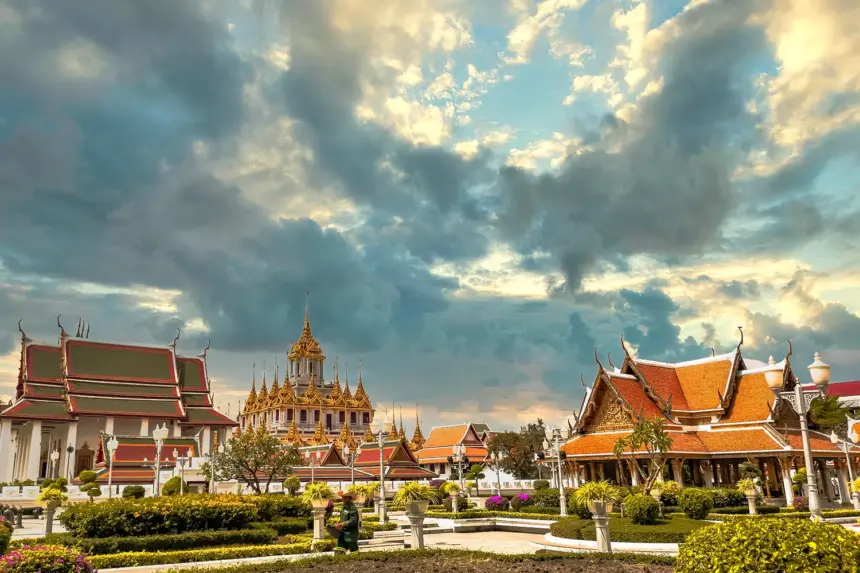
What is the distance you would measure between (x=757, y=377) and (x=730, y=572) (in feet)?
101

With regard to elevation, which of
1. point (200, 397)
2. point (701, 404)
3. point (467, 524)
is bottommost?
point (467, 524)

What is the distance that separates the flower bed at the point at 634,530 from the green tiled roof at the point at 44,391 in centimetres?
4453

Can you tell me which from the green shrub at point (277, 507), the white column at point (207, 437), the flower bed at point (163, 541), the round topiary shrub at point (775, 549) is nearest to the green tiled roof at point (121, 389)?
the white column at point (207, 437)

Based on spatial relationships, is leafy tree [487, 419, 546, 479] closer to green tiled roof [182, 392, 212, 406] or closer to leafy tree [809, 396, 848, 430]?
leafy tree [809, 396, 848, 430]

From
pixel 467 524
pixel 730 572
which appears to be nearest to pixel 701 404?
pixel 467 524

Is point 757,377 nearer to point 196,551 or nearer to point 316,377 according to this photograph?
point 196,551

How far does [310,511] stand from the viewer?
24359 millimetres

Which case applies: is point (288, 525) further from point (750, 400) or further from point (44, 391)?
point (44, 391)

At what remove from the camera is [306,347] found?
9625cm

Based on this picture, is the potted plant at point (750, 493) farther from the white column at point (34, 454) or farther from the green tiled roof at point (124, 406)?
the white column at point (34, 454)

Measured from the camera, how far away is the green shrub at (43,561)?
899 cm

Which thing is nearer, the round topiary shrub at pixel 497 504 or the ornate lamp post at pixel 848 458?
the ornate lamp post at pixel 848 458

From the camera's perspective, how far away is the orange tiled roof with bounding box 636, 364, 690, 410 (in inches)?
1363

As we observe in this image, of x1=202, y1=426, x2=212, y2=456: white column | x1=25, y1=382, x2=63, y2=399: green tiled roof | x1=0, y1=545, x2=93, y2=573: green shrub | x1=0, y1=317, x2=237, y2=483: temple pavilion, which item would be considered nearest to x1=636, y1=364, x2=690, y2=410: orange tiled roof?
x1=0, y1=545, x2=93, y2=573: green shrub
